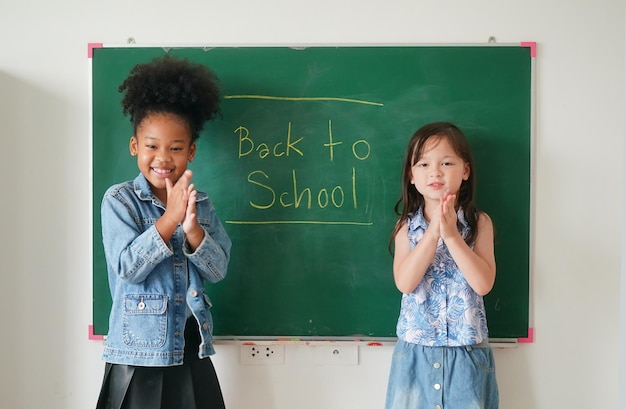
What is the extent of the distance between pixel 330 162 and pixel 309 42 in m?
0.46

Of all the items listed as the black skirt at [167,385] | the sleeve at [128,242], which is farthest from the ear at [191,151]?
the black skirt at [167,385]

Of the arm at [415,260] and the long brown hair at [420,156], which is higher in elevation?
the long brown hair at [420,156]

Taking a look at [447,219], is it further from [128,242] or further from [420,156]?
[128,242]

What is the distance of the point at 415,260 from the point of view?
1824 mm

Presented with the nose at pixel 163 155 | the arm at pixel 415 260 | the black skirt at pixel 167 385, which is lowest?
the black skirt at pixel 167 385

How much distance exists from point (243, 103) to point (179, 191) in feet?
1.64

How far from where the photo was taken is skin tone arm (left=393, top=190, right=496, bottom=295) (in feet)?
5.83

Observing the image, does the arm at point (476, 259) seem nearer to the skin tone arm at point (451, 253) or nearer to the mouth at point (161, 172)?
the skin tone arm at point (451, 253)

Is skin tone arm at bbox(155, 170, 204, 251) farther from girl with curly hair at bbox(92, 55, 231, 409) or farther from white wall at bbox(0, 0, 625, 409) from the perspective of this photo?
white wall at bbox(0, 0, 625, 409)

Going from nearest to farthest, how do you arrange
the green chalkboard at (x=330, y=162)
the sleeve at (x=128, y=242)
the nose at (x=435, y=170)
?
1. the sleeve at (x=128, y=242)
2. the nose at (x=435, y=170)
3. the green chalkboard at (x=330, y=162)

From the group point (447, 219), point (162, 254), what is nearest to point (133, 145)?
point (162, 254)

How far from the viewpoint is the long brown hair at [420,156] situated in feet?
6.30

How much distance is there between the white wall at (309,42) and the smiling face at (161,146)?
1.33ft

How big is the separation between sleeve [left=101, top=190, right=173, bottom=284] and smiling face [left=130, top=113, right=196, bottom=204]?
5.2 inches
